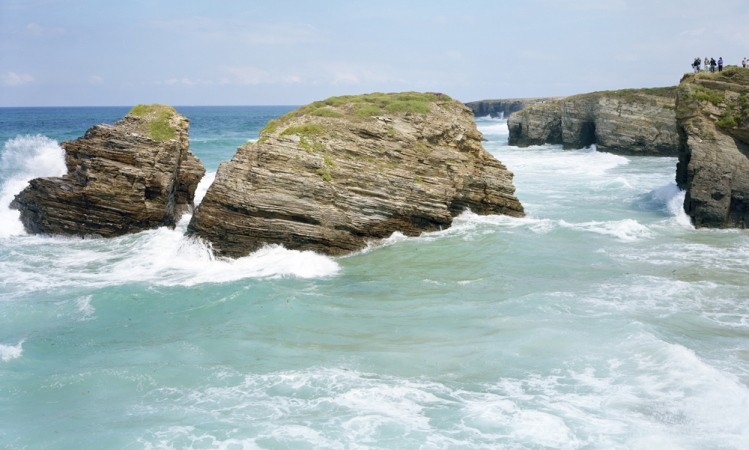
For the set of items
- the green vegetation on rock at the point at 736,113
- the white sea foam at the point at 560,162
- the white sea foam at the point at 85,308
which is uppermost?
the green vegetation on rock at the point at 736,113

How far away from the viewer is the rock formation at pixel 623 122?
49.0m

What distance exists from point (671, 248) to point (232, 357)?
15259 millimetres

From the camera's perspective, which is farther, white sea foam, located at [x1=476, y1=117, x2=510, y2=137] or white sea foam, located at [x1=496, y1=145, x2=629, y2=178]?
white sea foam, located at [x1=476, y1=117, x2=510, y2=137]

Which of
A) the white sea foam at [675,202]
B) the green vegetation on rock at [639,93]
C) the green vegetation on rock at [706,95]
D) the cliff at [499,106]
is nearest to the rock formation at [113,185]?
the white sea foam at [675,202]

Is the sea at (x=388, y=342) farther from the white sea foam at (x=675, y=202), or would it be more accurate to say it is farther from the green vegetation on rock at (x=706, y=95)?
the green vegetation on rock at (x=706, y=95)

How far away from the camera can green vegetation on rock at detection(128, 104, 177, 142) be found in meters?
23.9

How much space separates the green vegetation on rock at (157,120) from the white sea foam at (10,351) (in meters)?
11.9

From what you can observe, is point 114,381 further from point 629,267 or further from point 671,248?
point 671,248

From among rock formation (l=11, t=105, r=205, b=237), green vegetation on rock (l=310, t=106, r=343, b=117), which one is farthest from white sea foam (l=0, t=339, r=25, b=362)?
green vegetation on rock (l=310, t=106, r=343, b=117)

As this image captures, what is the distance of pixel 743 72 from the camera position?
24.2m

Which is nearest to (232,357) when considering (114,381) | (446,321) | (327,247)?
(114,381)

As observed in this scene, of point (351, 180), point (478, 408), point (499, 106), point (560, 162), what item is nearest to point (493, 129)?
point (499, 106)

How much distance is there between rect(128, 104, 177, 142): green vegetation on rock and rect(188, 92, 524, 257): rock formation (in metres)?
4.67

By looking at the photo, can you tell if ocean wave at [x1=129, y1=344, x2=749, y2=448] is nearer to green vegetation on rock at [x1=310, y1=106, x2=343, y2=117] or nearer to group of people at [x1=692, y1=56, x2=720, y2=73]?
green vegetation on rock at [x1=310, y1=106, x2=343, y2=117]
